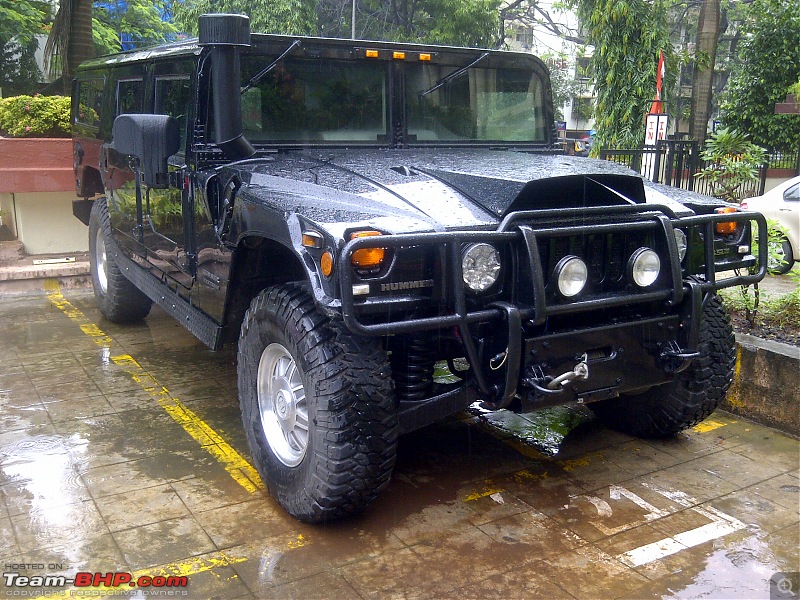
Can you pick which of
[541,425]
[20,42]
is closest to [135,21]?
[20,42]

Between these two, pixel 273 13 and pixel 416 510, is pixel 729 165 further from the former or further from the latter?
pixel 273 13

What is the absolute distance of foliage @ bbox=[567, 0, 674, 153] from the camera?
13828mm

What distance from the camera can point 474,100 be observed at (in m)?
5.14

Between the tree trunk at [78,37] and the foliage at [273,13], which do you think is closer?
the tree trunk at [78,37]

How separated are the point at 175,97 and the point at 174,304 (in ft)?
4.12

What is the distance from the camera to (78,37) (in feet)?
34.5

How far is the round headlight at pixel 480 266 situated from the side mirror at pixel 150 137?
200 cm

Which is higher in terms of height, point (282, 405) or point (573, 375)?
point (573, 375)

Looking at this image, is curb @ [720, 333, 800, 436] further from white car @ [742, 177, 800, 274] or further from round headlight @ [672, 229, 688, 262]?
white car @ [742, 177, 800, 274]

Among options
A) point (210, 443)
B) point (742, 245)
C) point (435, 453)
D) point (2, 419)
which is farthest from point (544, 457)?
point (2, 419)

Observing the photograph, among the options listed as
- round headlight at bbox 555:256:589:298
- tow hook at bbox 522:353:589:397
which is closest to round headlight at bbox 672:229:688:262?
round headlight at bbox 555:256:589:298

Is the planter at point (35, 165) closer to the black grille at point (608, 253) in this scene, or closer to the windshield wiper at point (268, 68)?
the windshield wiper at point (268, 68)

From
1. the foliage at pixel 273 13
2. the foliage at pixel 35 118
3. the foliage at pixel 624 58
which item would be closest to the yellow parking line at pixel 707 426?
the foliage at pixel 35 118

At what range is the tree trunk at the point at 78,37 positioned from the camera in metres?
10.5
